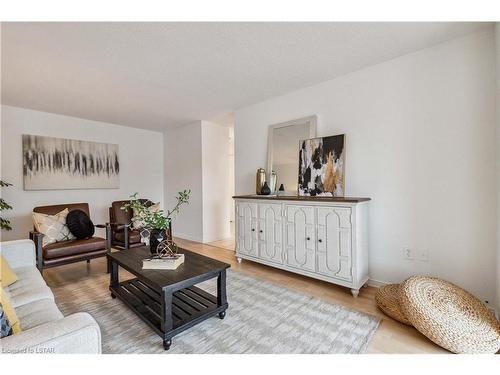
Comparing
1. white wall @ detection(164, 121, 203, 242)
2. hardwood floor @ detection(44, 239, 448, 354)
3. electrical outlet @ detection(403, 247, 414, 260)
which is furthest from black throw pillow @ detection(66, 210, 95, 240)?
electrical outlet @ detection(403, 247, 414, 260)

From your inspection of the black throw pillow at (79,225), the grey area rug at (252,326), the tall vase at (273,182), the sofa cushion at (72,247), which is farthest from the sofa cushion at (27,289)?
the tall vase at (273,182)

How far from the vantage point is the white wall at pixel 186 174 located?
4.71 meters

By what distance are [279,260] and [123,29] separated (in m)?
2.75

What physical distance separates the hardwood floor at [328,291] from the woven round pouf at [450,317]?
136mm

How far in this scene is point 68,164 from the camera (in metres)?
4.21

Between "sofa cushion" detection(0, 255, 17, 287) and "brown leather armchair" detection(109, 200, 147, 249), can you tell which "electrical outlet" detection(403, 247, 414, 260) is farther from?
"sofa cushion" detection(0, 255, 17, 287)

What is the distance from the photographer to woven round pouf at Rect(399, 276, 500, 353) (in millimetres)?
1482

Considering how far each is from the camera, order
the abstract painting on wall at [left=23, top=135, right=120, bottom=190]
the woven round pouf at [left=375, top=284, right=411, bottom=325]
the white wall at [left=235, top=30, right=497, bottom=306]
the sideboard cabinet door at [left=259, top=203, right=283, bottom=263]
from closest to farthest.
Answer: the woven round pouf at [left=375, top=284, right=411, bottom=325]
the white wall at [left=235, top=30, right=497, bottom=306]
the sideboard cabinet door at [left=259, top=203, right=283, bottom=263]
the abstract painting on wall at [left=23, top=135, right=120, bottom=190]

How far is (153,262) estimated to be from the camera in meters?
1.88

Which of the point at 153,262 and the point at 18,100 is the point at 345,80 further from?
the point at 18,100

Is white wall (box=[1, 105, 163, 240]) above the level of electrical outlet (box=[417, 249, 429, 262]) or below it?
above

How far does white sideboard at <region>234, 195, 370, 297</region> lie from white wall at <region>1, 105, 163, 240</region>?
305 centimetres
